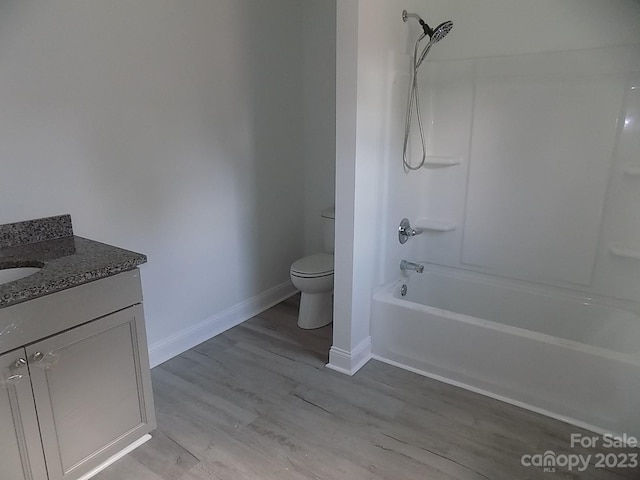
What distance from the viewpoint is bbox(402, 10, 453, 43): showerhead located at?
7.41 ft

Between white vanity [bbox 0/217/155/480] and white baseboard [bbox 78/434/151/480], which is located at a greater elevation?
white vanity [bbox 0/217/155/480]

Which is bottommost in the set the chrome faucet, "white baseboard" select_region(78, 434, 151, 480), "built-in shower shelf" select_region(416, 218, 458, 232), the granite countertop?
"white baseboard" select_region(78, 434, 151, 480)

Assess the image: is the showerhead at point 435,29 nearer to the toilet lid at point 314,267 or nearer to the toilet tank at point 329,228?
the toilet tank at point 329,228

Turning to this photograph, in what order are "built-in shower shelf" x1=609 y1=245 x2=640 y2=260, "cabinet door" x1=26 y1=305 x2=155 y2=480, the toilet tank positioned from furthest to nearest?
the toilet tank → "built-in shower shelf" x1=609 y1=245 x2=640 y2=260 → "cabinet door" x1=26 y1=305 x2=155 y2=480

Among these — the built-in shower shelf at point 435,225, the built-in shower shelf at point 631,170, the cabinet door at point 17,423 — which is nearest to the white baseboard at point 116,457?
the cabinet door at point 17,423

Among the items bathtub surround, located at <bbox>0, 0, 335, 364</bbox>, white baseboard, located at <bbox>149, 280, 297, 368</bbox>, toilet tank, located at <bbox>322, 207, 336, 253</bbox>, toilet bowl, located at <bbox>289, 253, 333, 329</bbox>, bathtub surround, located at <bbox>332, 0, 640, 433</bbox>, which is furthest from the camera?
toilet tank, located at <bbox>322, 207, 336, 253</bbox>

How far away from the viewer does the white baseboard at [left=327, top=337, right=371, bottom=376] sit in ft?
7.99

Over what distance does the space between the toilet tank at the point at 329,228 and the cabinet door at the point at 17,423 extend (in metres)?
2.11

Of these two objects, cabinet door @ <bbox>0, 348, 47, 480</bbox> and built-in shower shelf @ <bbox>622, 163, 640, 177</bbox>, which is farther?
built-in shower shelf @ <bbox>622, 163, 640, 177</bbox>

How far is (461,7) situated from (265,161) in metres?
1.55

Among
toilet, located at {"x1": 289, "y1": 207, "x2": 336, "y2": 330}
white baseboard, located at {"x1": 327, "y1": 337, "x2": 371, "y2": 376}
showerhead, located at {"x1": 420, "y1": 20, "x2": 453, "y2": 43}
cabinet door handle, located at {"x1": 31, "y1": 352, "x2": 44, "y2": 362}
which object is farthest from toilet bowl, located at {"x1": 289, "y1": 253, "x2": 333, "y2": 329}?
cabinet door handle, located at {"x1": 31, "y1": 352, "x2": 44, "y2": 362}

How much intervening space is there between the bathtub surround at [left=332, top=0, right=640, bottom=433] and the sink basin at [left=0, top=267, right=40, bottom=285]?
4.56 feet

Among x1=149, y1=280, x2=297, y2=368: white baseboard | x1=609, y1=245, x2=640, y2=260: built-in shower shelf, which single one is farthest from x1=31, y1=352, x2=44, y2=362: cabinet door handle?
x1=609, y1=245, x2=640, y2=260: built-in shower shelf

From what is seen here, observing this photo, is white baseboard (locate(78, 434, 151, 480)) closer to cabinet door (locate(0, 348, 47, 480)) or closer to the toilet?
cabinet door (locate(0, 348, 47, 480))
